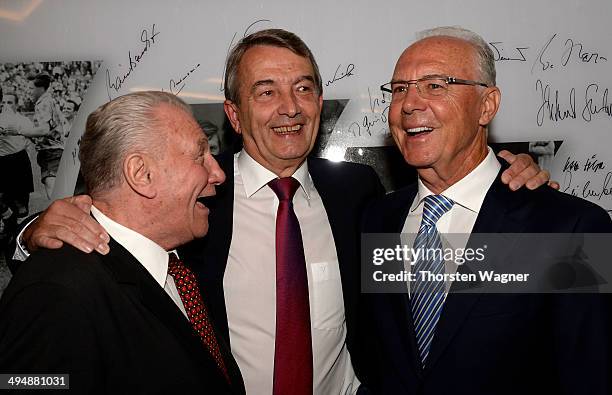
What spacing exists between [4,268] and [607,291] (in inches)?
117

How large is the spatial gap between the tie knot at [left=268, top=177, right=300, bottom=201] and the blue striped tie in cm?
54

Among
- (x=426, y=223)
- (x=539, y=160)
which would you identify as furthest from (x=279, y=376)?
(x=539, y=160)

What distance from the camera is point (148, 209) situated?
150cm

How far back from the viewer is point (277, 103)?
2.11 meters

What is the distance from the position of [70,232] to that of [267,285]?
0.82 meters

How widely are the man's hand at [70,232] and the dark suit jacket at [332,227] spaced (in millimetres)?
615

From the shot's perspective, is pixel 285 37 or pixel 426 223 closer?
pixel 426 223

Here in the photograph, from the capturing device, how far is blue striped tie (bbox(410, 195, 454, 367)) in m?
1.67

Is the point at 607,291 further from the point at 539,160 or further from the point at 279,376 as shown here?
the point at 539,160
